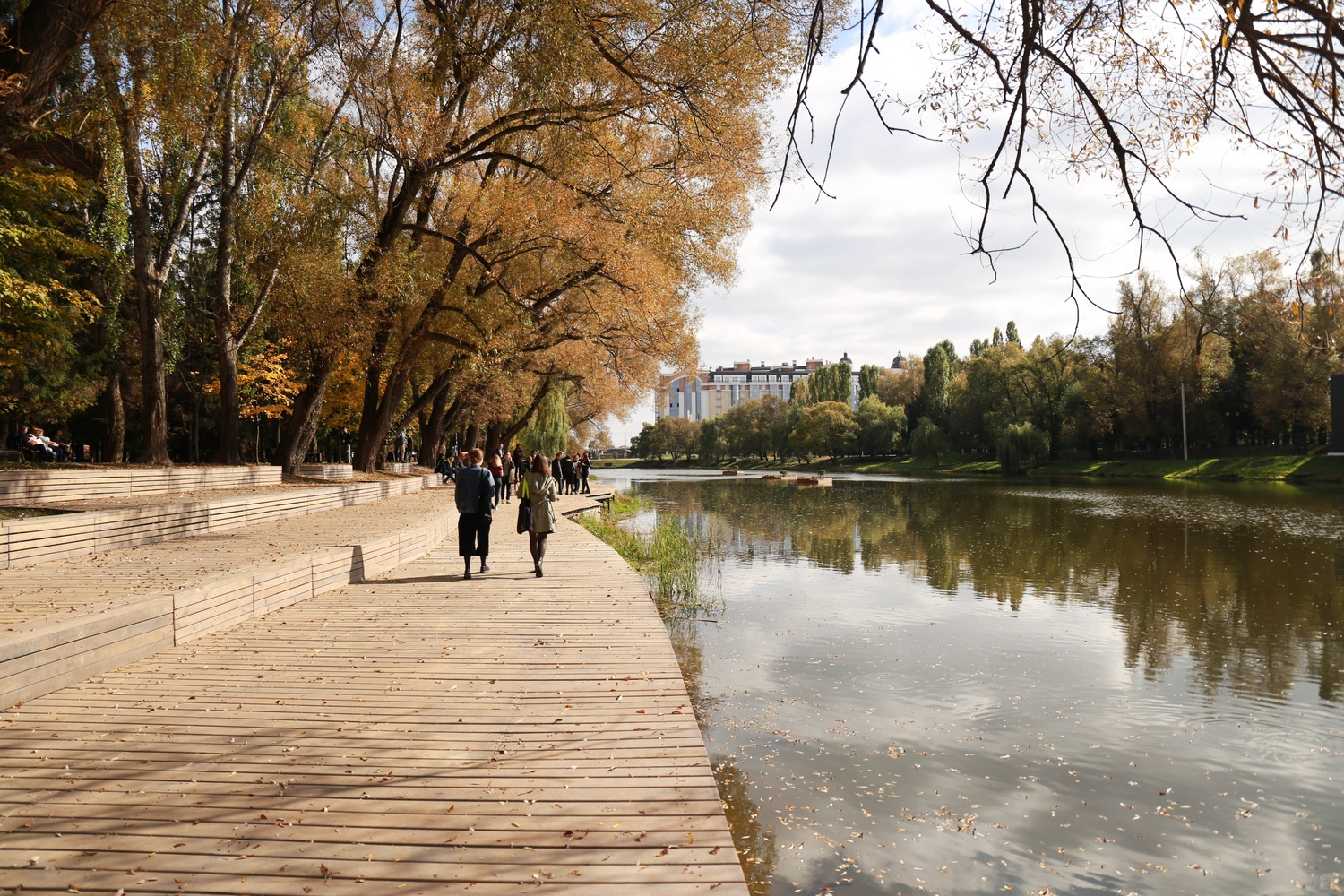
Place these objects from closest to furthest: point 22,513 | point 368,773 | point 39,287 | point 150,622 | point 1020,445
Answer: point 368,773 → point 150,622 → point 22,513 → point 39,287 → point 1020,445

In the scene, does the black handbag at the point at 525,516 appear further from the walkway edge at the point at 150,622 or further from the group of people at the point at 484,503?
the walkway edge at the point at 150,622

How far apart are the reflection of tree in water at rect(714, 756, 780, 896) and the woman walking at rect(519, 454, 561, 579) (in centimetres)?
505

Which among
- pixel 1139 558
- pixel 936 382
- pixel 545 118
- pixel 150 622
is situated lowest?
pixel 1139 558

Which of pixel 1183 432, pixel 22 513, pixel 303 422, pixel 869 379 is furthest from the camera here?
pixel 869 379

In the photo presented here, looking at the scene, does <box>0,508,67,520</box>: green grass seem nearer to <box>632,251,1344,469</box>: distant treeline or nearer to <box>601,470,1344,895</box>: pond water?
<box>601,470,1344,895</box>: pond water

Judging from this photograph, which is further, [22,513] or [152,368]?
[152,368]

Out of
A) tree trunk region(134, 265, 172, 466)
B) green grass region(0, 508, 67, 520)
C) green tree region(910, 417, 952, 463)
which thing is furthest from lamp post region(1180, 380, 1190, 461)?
green grass region(0, 508, 67, 520)

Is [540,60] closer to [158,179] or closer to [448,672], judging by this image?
[448,672]

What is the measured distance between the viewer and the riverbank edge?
45.7 meters

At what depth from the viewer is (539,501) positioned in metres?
11.0

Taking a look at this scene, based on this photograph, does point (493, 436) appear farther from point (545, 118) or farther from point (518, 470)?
point (545, 118)

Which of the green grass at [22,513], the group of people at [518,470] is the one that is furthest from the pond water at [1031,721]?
the group of people at [518,470]

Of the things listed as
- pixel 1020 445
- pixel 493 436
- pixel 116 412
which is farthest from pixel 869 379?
pixel 116 412

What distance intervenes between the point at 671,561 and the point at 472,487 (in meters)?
6.84
